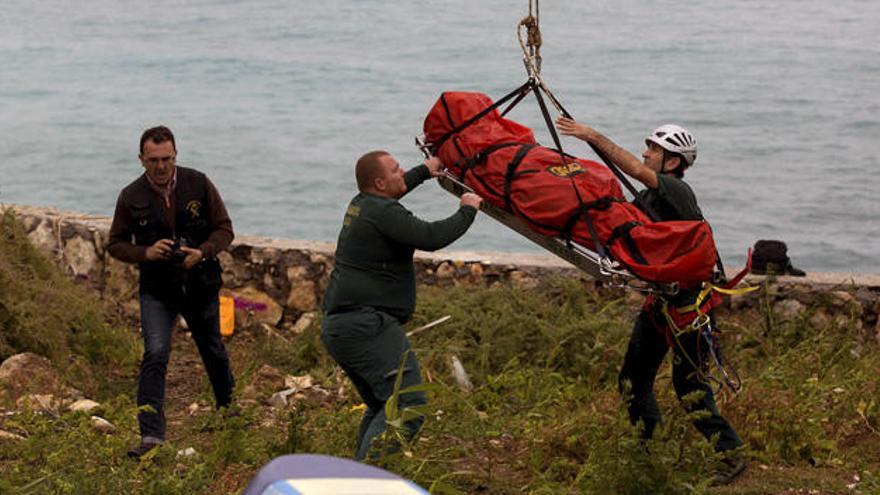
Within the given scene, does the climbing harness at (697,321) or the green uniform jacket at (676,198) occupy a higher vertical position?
the green uniform jacket at (676,198)

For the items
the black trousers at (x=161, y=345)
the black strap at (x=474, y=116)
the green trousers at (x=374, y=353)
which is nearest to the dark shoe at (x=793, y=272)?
the black strap at (x=474, y=116)

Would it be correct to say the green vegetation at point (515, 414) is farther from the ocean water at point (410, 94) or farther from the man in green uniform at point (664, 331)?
the ocean water at point (410, 94)

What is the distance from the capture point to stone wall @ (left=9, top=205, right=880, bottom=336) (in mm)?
11836

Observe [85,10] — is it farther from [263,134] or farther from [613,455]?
[613,455]

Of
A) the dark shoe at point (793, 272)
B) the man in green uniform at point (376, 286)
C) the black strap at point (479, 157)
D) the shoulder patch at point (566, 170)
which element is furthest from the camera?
the dark shoe at point (793, 272)

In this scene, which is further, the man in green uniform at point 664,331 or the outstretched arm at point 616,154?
the man in green uniform at point 664,331

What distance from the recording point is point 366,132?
36.8m

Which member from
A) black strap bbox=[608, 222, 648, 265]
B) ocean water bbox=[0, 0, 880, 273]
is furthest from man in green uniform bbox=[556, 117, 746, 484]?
ocean water bbox=[0, 0, 880, 273]

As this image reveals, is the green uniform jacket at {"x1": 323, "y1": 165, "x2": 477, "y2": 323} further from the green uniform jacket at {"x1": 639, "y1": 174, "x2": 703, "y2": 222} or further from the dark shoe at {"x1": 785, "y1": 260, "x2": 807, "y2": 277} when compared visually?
the dark shoe at {"x1": 785, "y1": 260, "x2": 807, "y2": 277}

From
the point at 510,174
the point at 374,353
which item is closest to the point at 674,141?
the point at 510,174

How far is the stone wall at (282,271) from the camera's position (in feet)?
38.8

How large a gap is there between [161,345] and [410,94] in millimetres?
31380

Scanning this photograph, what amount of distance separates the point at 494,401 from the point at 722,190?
2184 cm

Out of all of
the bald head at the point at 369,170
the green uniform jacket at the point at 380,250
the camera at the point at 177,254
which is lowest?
the camera at the point at 177,254
